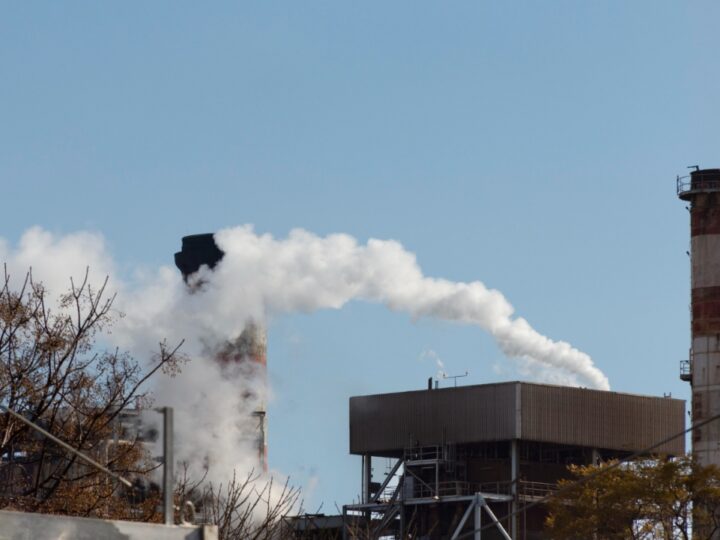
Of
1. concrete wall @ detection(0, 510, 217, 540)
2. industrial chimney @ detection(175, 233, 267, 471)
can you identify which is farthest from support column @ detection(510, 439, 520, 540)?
concrete wall @ detection(0, 510, 217, 540)

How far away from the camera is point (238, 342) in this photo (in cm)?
11475

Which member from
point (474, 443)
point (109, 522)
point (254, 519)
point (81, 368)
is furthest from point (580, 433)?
point (109, 522)

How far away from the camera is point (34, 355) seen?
42.2 metres

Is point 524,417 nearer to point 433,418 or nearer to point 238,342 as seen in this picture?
point 433,418

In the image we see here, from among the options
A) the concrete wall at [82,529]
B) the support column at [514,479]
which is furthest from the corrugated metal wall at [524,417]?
the concrete wall at [82,529]

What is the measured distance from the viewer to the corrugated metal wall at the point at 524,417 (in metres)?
101

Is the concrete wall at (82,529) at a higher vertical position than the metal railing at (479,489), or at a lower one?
lower

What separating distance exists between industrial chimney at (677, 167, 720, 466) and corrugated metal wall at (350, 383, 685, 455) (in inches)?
232

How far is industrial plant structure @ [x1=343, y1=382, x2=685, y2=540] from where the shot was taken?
99562 millimetres

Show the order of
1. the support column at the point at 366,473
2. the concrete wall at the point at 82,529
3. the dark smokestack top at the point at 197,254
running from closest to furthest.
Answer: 1. the concrete wall at the point at 82,529
2. the support column at the point at 366,473
3. the dark smokestack top at the point at 197,254

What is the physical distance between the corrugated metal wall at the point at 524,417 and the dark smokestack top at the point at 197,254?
18237 mm

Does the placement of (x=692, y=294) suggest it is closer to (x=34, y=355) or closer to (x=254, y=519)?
(x=254, y=519)

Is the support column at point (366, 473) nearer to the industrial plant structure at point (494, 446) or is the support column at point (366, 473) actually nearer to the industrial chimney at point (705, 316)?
the industrial plant structure at point (494, 446)

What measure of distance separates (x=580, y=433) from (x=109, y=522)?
80326 mm
